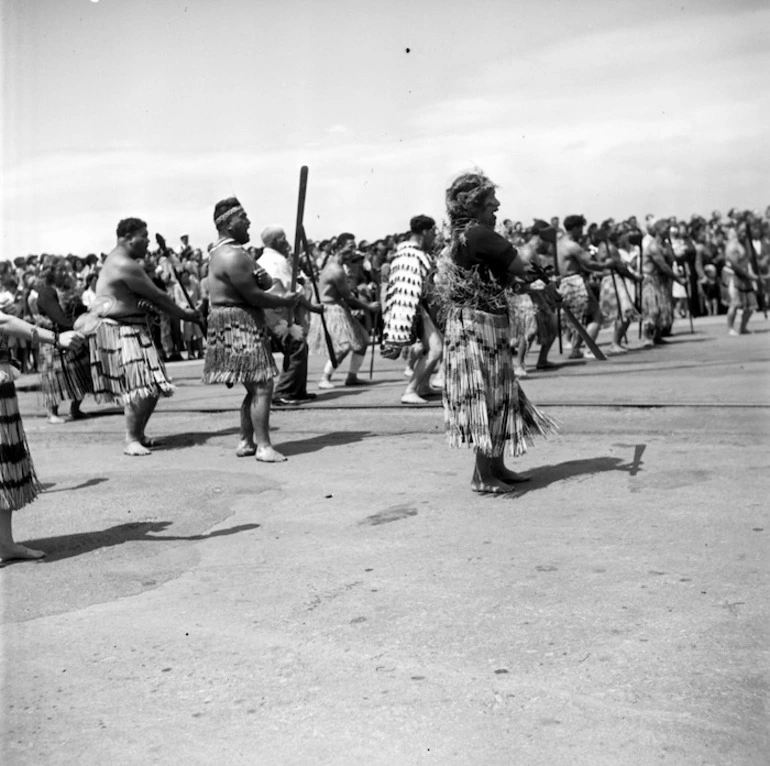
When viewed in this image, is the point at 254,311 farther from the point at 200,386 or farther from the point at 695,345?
the point at 695,345

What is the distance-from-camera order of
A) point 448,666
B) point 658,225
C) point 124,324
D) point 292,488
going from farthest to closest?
point 658,225 → point 124,324 → point 292,488 → point 448,666

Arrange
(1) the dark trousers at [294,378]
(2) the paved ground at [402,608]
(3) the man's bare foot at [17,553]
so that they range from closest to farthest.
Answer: (2) the paved ground at [402,608]
(3) the man's bare foot at [17,553]
(1) the dark trousers at [294,378]

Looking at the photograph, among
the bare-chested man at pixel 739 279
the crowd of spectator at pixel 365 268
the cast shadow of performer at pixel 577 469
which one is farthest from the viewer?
the crowd of spectator at pixel 365 268

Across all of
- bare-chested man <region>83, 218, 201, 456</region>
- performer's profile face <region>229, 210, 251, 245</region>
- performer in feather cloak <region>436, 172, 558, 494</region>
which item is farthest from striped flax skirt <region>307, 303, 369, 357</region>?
performer in feather cloak <region>436, 172, 558, 494</region>

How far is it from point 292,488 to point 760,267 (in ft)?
55.2

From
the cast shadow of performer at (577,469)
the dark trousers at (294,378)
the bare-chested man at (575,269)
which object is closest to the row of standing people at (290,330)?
the cast shadow of performer at (577,469)

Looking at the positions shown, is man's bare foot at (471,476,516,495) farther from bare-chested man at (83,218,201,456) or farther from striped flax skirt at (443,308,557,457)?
bare-chested man at (83,218,201,456)

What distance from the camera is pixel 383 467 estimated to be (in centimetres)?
824

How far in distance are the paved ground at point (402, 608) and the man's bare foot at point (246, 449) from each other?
0.76ft

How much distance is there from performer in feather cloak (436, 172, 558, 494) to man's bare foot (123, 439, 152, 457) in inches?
129

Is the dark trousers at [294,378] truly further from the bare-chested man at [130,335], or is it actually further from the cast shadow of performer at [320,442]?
→ the bare-chested man at [130,335]

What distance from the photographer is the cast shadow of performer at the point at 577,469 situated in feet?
24.1

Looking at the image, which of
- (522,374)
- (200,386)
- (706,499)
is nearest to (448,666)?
(706,499)

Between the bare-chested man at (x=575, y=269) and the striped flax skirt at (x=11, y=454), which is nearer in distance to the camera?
the striped flax skirt at (x=11, y=454)
